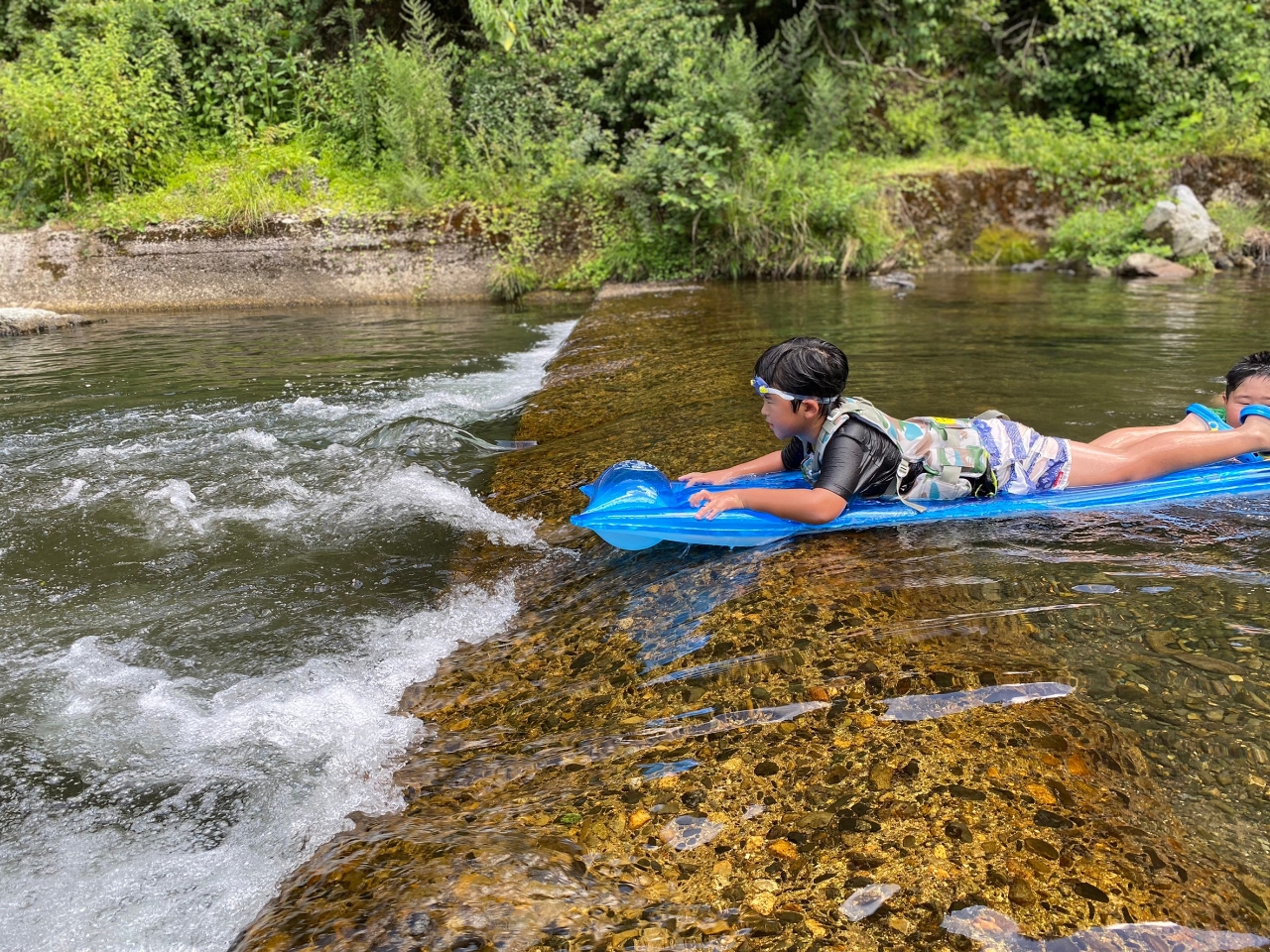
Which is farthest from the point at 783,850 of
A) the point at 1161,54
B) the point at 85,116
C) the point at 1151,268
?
the point at 1161,54

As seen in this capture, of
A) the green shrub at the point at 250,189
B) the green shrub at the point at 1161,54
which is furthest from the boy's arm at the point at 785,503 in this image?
the green shrub at the point at 1161,54

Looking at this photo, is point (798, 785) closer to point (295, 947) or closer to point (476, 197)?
point (295, 947)

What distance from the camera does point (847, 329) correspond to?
8.23m

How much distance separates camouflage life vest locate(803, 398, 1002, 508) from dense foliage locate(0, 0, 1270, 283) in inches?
358

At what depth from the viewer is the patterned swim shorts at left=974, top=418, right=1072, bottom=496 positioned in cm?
356

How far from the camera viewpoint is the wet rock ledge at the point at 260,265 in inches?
501

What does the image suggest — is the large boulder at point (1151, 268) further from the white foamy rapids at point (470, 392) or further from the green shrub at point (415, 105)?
the green shrub at point (415, 105)

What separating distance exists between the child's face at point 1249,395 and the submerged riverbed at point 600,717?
63 cm

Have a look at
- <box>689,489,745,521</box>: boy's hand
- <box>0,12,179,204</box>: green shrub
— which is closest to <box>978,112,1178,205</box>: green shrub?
<box>689,489,745,521</box>: boy's hand

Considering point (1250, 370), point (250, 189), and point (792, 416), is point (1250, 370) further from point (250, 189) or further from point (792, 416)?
point (250, 189)

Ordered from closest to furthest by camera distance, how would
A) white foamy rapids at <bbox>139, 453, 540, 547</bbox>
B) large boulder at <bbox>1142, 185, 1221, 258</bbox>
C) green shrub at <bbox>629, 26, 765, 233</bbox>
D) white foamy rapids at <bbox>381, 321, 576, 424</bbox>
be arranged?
1. white foamy rapids at <bbox>139, 453, 540, 547</bbox>
2. white foamy rapids at <bbox>381, 321, 576, 424</bbox>
3. green shrub at <bbox>629, 26, 765, 233</bbox>
4. large boulder at <bbox>1142, 185, 1221, 258</bbox>

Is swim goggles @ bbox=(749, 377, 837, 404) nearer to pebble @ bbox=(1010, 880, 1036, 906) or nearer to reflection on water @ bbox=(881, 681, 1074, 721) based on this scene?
reflection on water @ bbox=(881, 681, 1074, 721)

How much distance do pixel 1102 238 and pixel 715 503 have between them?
1280 centimetres

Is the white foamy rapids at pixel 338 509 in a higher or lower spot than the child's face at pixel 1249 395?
lower
